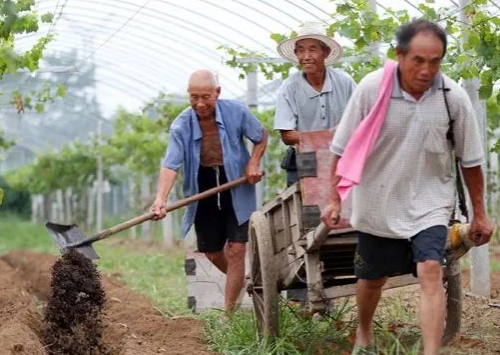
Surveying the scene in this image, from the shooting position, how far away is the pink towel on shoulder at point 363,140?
455cm

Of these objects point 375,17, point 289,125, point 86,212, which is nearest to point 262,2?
point 375,17

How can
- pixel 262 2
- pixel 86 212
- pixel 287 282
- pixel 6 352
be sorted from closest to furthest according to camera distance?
pixel 6 352
pixel 287 282
pixel 262 2
pixel 86 212

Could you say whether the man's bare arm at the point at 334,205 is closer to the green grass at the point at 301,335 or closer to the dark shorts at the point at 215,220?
the green grass at the point at 301,335

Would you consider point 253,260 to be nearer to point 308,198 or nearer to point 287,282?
point 287,282

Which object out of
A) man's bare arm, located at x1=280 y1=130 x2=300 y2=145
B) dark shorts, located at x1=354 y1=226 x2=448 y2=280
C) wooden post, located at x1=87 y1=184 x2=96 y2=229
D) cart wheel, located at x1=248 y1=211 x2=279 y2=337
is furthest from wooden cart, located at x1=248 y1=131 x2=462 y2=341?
wooden post, located at x1=87 y1=184 x2=96 y2=229

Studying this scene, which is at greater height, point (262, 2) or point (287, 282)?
point (262, 2)

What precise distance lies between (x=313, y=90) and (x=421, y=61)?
1.68 meters

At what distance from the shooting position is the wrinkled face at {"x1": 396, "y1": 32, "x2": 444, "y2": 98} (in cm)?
442

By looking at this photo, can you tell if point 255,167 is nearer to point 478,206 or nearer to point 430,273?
point 478,206

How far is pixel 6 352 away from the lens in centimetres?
523

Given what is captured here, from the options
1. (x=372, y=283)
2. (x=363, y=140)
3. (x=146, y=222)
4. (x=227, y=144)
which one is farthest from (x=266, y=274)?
(x=146, y=222)

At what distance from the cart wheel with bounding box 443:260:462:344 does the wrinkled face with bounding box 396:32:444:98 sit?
124 centimetres

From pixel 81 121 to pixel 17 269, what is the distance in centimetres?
1341

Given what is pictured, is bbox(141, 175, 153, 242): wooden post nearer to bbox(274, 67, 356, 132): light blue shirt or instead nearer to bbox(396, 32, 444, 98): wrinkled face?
bbox(274, 67, 356, 132): light blue shirt
